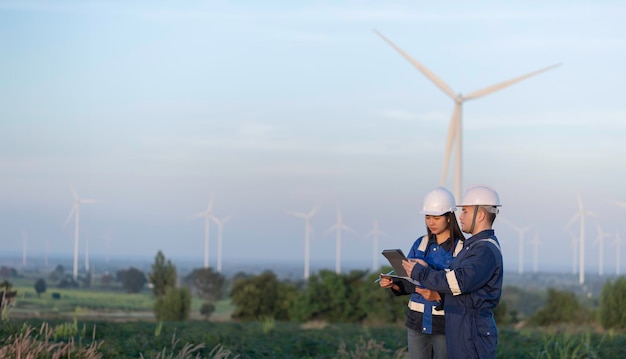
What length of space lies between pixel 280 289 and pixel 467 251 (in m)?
32.6

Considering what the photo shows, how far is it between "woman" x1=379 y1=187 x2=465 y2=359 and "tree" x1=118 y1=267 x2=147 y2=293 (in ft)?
207

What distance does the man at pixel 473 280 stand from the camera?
8.43 meters

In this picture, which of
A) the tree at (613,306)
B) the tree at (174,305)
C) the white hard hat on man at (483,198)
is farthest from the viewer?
the tree at (174,305)

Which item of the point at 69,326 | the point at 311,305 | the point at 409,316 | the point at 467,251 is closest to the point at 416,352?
the point at 409,316

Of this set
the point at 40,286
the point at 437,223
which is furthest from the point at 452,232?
the point at 40,286

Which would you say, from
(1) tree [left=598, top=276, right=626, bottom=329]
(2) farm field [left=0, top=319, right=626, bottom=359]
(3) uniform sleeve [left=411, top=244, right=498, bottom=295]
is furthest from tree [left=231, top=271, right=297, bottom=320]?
(3) uniform sleeve [left=411, top=244, right=498, bottom=295]

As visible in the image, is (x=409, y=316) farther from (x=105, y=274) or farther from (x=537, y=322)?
(x=105, y=274)

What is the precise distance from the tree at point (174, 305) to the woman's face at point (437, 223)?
29008 mm

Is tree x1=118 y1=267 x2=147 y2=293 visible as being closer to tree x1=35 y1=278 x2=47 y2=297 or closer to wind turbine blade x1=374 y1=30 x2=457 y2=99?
tree x1=35 y1=278 x2=47 y2=297

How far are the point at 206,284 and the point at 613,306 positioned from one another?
37.2 m

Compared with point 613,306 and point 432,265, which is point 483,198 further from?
point 613,306

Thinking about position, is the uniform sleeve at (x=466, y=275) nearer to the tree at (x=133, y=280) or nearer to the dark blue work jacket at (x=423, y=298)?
the dark blue work jacket at (x=423, y=298)

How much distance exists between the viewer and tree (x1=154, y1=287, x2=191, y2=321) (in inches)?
1476

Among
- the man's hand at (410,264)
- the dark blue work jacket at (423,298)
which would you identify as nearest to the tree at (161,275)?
the dark blue work jacket at (423,298)
